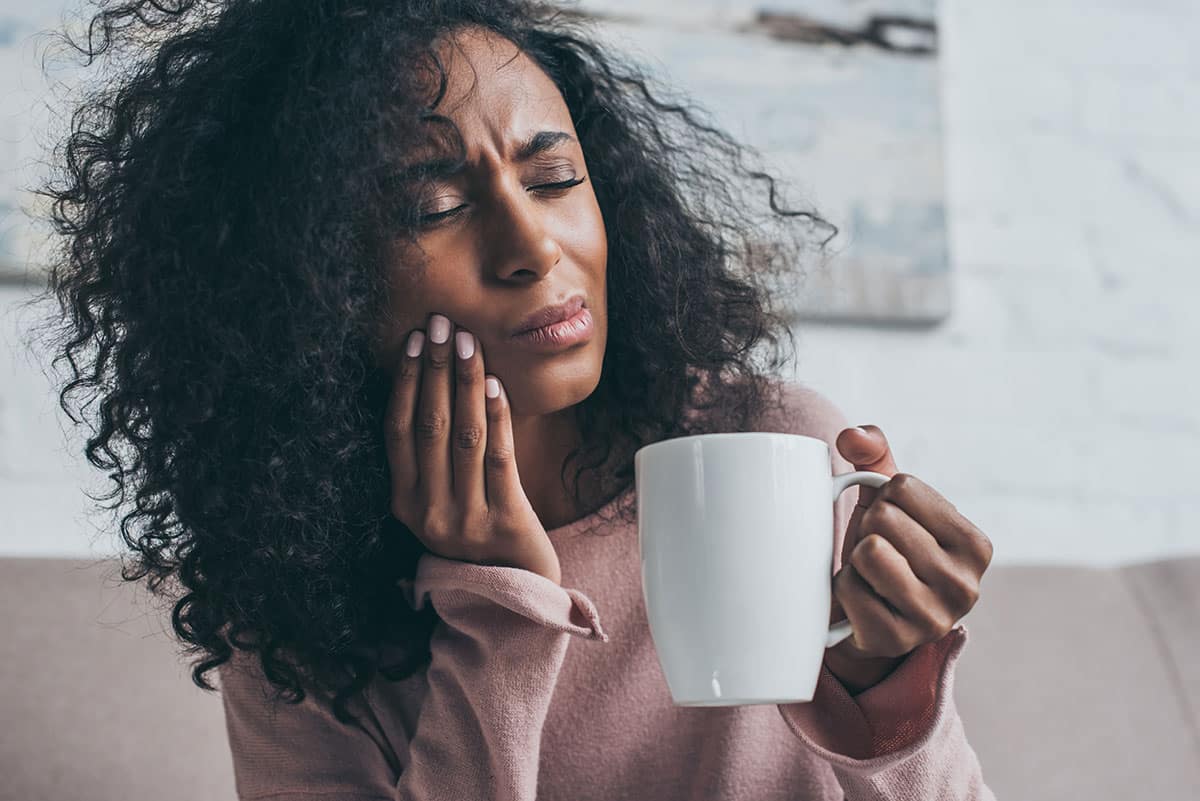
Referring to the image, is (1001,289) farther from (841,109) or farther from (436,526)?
(436,526)

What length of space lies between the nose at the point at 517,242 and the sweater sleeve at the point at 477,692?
198mm

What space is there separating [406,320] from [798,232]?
534mm

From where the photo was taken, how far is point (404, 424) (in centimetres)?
81

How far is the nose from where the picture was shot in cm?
78

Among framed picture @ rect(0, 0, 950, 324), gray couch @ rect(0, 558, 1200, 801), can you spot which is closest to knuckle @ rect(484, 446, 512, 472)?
gray couch @ rect(0, 558, 1200, 801)

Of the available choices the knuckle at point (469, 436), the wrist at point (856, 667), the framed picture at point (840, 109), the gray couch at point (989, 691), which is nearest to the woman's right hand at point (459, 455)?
the knuckle at point (469, 436)

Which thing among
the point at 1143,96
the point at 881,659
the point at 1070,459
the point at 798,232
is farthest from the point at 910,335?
the point at 881,659

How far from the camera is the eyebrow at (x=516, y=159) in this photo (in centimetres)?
80

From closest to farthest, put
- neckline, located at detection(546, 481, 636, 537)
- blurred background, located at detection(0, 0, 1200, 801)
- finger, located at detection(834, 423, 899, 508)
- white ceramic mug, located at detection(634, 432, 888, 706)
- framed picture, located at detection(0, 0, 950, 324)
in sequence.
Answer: white ceramic mug, located at detection(634, 432, 888, 706)
finger, located at detection(834, 423, 899, 508)
neckline, located at detection(546, 481, 636, 537)
blurred background, located at detection(0, 0, 1200, 801)
framed picture, located at detection(0, 0, 950, 324)

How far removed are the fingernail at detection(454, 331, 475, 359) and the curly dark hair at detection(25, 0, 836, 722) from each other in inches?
2.5

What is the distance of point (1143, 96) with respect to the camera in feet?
5.57

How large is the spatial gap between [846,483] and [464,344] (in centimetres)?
Answer: 28

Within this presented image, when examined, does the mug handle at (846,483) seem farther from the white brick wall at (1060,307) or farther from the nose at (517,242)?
the white brick wall at (1060,307)

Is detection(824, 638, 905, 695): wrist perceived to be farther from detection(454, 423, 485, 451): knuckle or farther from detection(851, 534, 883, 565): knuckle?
detection(454, 423, 485, 451): knuckle
